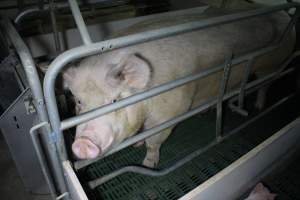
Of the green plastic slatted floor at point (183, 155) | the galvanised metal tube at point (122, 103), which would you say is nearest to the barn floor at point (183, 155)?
the green plastic slatted floor at point (183, 155)

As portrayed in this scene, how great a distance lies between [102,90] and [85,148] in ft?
1.01

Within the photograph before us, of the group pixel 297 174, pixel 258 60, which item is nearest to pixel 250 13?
pixel 258 60

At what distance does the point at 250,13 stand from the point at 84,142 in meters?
1.12

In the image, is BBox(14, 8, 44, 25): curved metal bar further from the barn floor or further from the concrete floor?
the concrete floor

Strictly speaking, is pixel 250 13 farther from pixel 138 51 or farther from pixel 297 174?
pixel 297 174

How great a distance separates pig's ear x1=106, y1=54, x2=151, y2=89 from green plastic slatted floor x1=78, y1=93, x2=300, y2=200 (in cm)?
85

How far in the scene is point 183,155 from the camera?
2367mm

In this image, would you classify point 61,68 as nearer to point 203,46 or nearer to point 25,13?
point 25,13

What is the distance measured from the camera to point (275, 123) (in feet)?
9.01

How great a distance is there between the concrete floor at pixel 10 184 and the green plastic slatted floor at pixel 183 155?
1.97ft

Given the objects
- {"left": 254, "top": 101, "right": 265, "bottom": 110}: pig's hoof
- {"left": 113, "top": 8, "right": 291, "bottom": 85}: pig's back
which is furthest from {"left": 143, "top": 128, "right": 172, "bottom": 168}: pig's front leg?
{"left": 254, "top": 101, "right": 265, "bottom": 110}: pig's hoof

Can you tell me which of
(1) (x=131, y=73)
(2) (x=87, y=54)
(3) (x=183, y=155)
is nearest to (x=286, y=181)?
(3) (x=183, y=155)

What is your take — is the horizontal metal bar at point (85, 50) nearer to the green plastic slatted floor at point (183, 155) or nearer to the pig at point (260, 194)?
the green plastic slatted floor at point (183, 155)

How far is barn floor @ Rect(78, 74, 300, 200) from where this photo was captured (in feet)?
6.68
